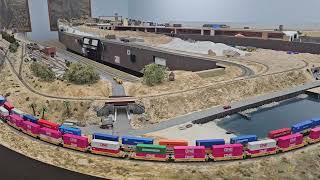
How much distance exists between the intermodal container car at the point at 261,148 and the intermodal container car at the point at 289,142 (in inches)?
47.5

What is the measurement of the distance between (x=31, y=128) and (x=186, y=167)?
22418mm

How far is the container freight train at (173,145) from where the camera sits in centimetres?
3675

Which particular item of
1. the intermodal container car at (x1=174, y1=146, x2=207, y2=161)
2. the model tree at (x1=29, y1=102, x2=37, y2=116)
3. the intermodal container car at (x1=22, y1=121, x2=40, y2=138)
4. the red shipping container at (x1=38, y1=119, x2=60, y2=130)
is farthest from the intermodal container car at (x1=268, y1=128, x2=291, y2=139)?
the model tree at (x1=29, y1=102, x2=37, y2=116)

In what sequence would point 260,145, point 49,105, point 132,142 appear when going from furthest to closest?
point 49,105 → point 132,142 → point 260,145

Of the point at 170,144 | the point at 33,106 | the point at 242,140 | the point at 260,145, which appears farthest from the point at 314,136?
the point at 33,106

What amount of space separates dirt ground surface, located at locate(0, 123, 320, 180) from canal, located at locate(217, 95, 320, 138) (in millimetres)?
7395

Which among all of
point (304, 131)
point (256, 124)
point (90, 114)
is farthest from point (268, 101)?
point (90, 114)

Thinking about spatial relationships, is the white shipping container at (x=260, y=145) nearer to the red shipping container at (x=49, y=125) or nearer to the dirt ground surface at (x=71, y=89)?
the red shipping container at (x=49, y=125)

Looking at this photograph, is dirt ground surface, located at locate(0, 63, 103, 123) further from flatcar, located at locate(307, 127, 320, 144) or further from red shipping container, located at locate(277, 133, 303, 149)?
flatcar, located at locate(307, 127, 320, 144)

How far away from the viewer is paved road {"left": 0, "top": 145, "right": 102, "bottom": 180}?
36669 millimetres

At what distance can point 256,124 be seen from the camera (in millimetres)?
49062

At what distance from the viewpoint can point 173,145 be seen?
38.0 meters

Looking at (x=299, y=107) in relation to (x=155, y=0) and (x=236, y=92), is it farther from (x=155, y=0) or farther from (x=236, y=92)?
(x=155, y=0)

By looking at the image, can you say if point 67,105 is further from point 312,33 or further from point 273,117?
point 312,33
